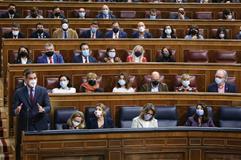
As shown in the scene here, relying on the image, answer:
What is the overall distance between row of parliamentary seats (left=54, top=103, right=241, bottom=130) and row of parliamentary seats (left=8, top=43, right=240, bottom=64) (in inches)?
41.2

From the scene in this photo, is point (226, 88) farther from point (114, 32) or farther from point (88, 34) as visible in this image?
point (88, 34)

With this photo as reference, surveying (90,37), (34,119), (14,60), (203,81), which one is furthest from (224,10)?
(34,119)

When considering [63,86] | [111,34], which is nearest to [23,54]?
[63,86]

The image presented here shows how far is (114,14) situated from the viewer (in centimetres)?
774

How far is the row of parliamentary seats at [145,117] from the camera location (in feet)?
13.4

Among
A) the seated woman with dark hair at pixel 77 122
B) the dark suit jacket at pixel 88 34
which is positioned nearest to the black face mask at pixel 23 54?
the dark suit jacket at pixel 88 34

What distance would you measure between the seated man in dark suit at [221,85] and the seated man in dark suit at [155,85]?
0.39m

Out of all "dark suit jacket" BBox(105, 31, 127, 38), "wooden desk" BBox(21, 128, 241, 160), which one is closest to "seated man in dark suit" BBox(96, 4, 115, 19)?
"dark suit jacket" BBox(105, 31, 127, 38)

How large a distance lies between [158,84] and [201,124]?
0.82 metres

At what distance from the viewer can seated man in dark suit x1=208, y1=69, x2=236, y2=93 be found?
5008 millimetres

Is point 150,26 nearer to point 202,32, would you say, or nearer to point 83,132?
point 202,32

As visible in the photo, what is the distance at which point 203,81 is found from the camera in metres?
5.41

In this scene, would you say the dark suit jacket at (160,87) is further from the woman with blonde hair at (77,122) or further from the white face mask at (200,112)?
the woman with blonde hair at (77,122)

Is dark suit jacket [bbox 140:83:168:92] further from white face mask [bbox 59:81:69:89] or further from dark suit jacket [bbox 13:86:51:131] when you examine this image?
dark suit jacket [bbox 13:86:51:131]
